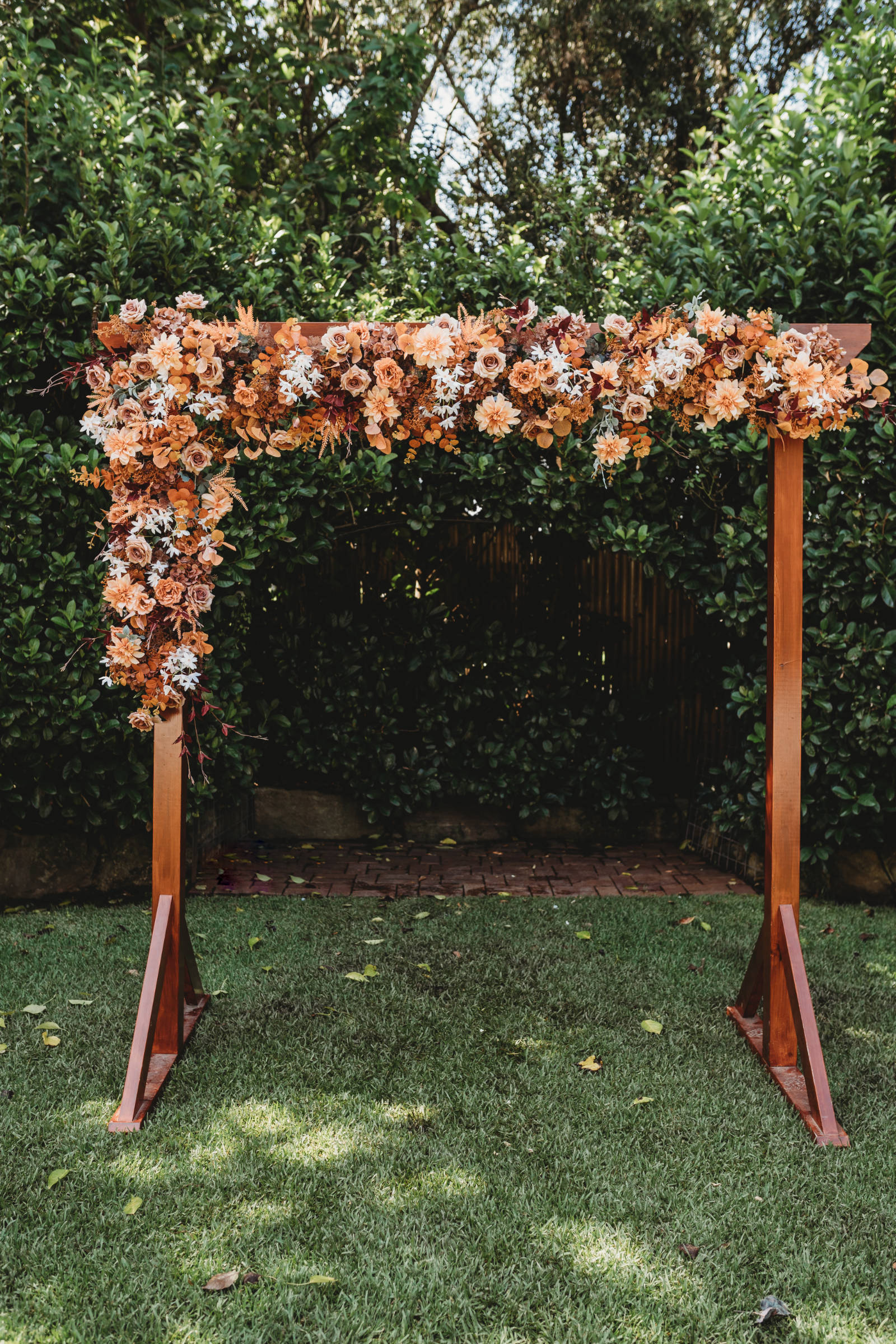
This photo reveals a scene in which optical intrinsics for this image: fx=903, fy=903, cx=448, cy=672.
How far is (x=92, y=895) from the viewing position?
5.34 m

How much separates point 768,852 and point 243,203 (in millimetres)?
7356

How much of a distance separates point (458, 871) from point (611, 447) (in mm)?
3541

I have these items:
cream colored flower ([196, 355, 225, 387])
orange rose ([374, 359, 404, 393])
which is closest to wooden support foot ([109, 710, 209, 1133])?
cream colored flower ([196, 355, 225, 387])

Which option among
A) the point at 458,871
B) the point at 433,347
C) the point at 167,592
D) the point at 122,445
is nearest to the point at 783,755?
the point at 433,347

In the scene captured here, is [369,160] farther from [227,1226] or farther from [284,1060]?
[227,1226]

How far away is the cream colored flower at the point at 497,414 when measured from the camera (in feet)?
10.3

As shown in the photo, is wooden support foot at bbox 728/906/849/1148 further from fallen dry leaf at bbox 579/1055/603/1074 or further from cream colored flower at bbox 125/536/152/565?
cream colored flower at bbox 125/536/152/565

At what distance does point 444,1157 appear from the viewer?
8.86ft

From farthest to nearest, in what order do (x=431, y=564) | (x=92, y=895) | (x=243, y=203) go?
(x=243, y=203) → (x=431, y=564) → (x=92, y=895)

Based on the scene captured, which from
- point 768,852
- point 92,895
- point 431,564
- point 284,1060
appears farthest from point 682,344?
point 92,895

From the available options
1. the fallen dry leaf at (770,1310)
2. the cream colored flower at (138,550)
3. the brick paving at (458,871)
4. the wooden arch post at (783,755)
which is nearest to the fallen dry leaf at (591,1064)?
the wooden arch post at (783,755)

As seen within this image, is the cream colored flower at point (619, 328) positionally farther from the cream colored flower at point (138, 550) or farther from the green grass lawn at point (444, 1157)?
the green grass lawn at point (444, 1157)

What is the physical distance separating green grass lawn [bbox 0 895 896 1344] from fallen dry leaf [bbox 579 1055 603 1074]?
0.03m

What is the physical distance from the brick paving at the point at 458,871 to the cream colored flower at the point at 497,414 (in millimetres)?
3135
